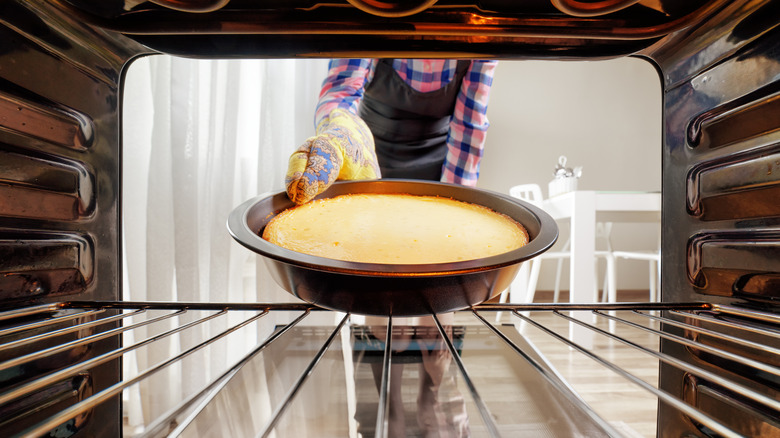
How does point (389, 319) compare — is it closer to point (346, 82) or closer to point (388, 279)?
point (388, 279)

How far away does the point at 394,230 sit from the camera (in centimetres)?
40

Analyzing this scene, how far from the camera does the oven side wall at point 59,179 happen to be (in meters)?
0.30

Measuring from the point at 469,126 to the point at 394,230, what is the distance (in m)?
0.77

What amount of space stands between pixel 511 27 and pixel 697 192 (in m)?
0.24

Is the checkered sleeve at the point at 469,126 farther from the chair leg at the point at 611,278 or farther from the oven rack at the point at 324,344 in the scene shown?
the chair leg at the point at 611,278

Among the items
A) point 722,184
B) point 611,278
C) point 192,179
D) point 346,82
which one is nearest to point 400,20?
point 722,184

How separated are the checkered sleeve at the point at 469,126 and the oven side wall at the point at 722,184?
70cm

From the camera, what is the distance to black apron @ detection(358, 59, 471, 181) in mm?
1099

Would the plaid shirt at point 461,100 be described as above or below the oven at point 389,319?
above

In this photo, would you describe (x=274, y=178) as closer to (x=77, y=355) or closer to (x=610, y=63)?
(x=77, y=355)

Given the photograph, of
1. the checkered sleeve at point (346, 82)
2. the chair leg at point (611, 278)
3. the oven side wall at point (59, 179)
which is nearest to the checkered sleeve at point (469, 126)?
the checkered sleeve at point (346, 82)

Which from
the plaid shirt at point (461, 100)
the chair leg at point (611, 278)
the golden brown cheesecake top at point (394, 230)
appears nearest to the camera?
the golden brown cheesecake top at point (394, 230)

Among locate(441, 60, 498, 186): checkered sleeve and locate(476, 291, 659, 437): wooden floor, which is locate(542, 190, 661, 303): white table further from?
locate(441, 60, 498, 186): checkered sleeve

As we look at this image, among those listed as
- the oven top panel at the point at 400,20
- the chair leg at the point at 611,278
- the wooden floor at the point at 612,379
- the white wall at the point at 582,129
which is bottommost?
the wooden floor at the point at 612,379
